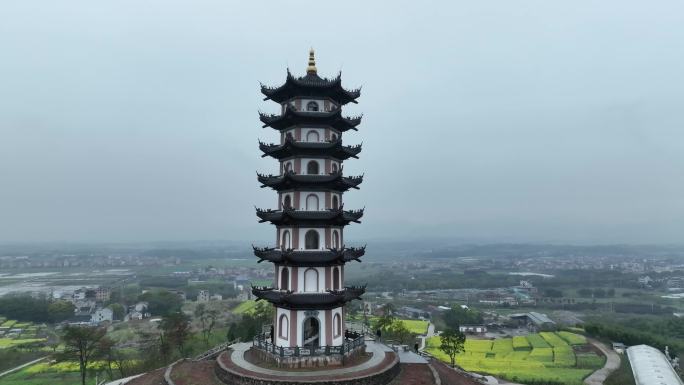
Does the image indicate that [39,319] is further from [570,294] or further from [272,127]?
[570,294]

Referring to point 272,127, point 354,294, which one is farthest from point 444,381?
point 272,127

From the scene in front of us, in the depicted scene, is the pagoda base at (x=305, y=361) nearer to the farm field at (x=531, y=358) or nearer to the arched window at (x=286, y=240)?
the arched window at (x=286, y=240)

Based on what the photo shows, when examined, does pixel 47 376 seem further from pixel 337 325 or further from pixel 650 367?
pixel 650 367

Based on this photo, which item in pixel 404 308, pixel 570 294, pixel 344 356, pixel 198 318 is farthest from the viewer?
pixel 570 294

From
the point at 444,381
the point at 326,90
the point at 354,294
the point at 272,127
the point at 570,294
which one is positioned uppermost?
the point at 326,90

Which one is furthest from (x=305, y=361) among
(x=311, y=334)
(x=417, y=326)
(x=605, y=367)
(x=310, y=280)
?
(x=417, y=326)

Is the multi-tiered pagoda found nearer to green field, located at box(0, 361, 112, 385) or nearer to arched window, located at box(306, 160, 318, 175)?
arched window, located at box(306, 160, 318, 175)
